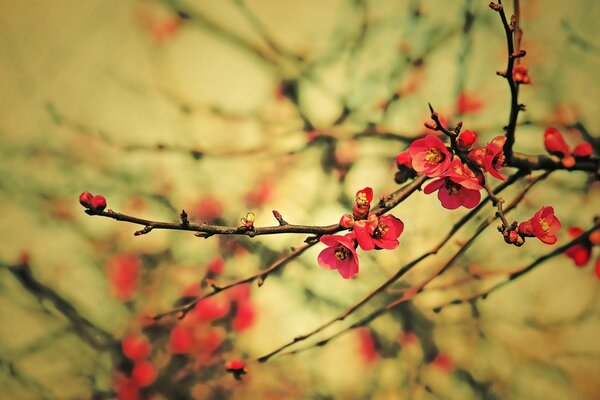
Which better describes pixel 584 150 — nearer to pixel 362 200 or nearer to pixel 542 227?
pixel 542 227

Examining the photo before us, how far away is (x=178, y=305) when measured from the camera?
49.9 inches

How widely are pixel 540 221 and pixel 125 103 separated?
1.06m

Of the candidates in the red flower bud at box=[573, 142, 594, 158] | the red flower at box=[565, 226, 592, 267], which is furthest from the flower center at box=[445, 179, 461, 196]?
the red flower at box=[565, 226, 592, 267]

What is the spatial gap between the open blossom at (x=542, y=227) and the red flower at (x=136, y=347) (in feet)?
3.34

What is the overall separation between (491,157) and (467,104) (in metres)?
0.61

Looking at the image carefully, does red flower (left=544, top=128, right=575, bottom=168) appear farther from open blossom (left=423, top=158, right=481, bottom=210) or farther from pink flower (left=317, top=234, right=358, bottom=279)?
pink flower (left=317, top=234, right=358, bottom=279)

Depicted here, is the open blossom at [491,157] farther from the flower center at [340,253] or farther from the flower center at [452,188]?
the flower center at [340,253]

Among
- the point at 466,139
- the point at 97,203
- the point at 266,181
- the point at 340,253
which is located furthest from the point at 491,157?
the point at 266,181

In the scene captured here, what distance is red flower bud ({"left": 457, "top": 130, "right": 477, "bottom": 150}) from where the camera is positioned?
688 millimetres

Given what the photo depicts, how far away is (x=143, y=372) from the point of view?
1263mm

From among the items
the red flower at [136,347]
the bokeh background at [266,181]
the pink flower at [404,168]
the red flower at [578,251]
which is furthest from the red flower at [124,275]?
the red flower at [578,251]

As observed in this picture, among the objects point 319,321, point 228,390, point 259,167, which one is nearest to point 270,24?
point 259,167

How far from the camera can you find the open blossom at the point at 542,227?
71cm

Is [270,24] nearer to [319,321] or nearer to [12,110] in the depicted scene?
[12,110]
